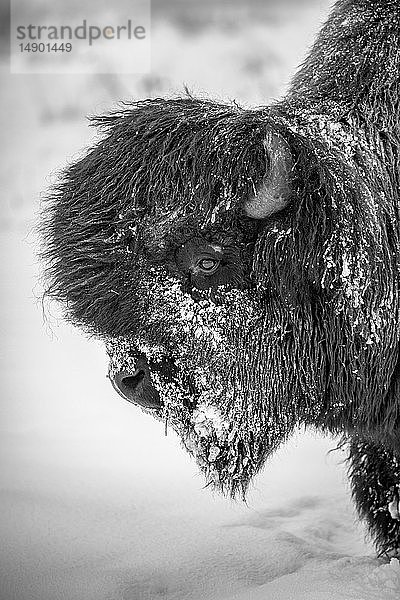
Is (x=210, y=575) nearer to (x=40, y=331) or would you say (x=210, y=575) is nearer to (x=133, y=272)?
(x=133, y=272)

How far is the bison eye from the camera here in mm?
2289

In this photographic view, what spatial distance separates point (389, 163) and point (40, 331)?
3609 millimetres

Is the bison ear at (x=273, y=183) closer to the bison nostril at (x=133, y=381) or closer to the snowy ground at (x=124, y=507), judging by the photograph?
the bison nostril at (x=133, y=381)

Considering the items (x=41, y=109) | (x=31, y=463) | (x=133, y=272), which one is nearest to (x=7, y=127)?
(x=41, y=109)

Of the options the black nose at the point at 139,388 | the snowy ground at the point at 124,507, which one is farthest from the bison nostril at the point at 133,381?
the snowy ground at the point at 124,507

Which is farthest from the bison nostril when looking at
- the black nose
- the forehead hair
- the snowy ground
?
the snowy ground

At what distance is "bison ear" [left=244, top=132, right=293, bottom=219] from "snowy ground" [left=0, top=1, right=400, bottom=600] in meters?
1.40

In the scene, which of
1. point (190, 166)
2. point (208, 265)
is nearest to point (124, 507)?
point (208, 265)

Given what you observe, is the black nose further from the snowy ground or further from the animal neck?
the animal neck

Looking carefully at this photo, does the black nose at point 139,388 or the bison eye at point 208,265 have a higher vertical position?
the bison eye at point 208,265

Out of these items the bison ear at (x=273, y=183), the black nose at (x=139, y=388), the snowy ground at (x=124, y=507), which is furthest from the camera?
the snowy ground at (x=124, y=507)

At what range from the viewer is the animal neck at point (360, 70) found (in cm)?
245

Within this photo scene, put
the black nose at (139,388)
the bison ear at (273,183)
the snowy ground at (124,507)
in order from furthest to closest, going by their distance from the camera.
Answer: the snowy ground at (124,507)
the black nose at (139,388)
the bison ear at (273,183)

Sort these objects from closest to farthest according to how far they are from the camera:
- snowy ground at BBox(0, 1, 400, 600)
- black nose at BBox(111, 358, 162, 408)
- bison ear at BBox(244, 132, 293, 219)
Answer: bison ear at BBox(244, 132, 293, 219), black nose at BBox(111, 358, 162, 408), snowy ground at BBox(0, 1, 400, 600)
